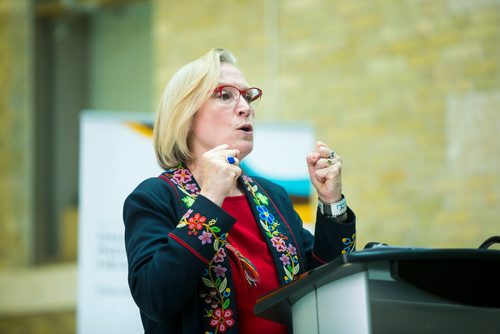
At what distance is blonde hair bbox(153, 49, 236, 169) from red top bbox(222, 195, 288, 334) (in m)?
0.20

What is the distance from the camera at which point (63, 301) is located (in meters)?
6.29

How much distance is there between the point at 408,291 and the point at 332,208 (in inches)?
21.2

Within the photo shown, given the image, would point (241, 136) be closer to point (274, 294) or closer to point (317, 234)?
point (317, 234)

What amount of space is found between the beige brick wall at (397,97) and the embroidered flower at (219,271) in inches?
134

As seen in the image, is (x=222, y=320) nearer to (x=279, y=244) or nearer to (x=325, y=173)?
(x=279, y=244)

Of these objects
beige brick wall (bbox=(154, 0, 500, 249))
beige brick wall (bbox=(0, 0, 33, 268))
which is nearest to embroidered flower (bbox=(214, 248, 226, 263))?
beige brick wall (bbox=(154, 0, 500, 249))

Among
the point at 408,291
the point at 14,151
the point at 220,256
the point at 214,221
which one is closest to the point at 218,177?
the point at 214,221

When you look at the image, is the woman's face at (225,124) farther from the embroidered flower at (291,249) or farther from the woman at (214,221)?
the embroidered flower at (291,249)

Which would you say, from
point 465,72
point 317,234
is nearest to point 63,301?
point 465,72

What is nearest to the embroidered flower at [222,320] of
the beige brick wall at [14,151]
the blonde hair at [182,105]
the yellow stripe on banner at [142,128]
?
the blonde hair at [182,105]

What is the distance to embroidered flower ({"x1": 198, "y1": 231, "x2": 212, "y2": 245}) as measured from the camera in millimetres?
1330

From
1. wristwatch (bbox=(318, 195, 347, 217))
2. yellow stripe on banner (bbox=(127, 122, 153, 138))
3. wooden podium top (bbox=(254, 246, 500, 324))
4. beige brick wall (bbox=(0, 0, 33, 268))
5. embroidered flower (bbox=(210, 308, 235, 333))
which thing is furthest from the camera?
beige brick wall (bbox=(0, 0, 33, 268))

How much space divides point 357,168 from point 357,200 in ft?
0.84

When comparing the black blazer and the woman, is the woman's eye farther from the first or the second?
the black blazer
